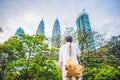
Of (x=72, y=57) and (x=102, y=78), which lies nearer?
(x=72, y=57)

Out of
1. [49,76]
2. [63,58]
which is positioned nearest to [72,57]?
[63,58]

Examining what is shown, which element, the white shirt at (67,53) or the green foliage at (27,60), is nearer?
the white shirt at (67,53)

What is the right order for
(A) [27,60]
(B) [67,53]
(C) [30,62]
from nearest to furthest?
(B) [67,53]
(C) [30,62]
(A) [27,60]

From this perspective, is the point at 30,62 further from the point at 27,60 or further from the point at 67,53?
the point at 67,53

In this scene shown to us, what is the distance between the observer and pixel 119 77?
55.6 feet

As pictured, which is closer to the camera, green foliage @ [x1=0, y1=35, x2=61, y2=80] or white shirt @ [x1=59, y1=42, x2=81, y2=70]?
white shirt @ [x1=59, y1=42, x2=81, y2=70]

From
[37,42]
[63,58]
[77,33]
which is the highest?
[77,33]

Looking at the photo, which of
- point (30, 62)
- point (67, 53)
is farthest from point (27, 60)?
point (67, 53)

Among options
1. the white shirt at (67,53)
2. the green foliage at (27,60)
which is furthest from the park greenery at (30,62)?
the white shirt at (67,53)

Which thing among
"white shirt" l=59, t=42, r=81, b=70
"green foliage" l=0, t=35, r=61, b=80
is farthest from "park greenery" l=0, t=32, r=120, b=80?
"white shirt" l=59, t=42, r=81, b=70

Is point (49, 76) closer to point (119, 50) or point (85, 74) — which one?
point (85, 74)

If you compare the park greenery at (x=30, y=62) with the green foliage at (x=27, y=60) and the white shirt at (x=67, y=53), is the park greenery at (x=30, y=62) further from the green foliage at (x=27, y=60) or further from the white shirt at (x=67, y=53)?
the white shirt at (x=67, y=53)

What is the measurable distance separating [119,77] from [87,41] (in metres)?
6.31

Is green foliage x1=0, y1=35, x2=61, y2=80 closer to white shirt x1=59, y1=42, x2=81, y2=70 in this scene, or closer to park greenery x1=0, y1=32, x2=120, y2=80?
park greenery x1=0, y1=32, x2=120, y2=80
